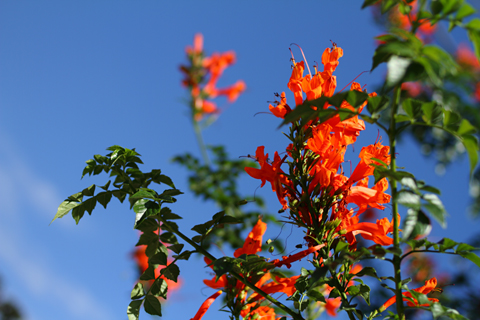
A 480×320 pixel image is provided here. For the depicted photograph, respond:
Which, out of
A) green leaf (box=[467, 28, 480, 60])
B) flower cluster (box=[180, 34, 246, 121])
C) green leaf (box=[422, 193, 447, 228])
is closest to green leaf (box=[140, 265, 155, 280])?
green leaf (box=[422, 193, 447, 228])

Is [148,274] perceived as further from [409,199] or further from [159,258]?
[409,199]

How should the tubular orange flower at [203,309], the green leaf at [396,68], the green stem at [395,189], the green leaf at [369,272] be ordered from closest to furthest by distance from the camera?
1. the green leaf at [396,68]
2. the green stem at [395,189]
3. the green leaf at [369,272]
4. the tubular orange flower at [203,309]

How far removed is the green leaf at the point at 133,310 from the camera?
46.9 inches

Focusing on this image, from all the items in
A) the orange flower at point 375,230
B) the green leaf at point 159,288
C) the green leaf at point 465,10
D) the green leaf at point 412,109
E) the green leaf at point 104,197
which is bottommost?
the green leaf at point 159,288

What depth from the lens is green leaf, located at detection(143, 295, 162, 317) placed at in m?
1.19

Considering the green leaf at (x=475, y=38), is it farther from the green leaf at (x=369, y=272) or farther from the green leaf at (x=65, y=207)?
the green leaf at (x=65, y=207)

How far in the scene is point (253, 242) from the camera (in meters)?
1.47

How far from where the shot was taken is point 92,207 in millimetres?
1295

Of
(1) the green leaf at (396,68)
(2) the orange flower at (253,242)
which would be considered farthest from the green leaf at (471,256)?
(2) the orange flower at (253,242)

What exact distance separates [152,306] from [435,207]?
82 centimetres

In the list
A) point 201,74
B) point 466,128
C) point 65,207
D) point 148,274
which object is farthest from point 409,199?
point 201,74

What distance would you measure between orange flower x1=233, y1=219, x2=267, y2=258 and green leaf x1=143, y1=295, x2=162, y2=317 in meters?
0.34

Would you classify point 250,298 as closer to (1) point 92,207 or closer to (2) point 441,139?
(1) point 92,207

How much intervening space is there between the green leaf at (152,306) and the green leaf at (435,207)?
787mm
